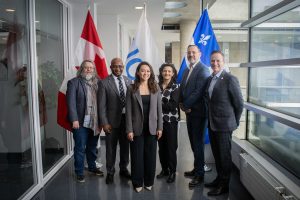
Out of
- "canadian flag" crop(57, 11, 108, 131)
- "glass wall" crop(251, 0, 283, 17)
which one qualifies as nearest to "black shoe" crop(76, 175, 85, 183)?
"canadian flag" crop(57, 11, 108, 131)

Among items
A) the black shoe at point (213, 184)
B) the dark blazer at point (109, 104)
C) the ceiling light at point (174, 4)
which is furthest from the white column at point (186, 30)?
the black shoe at point (213, 184)

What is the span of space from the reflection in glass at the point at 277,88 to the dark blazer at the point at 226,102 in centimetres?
42

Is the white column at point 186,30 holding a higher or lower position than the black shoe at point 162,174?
higher

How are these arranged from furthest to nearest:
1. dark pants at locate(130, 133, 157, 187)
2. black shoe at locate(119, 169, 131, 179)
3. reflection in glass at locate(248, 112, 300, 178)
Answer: black shoe at locate(119, 169, 131, 179) < dark pants at locate(130, 133, 157, 187) < reflection in glass at locate(248, 112, 300, 178)

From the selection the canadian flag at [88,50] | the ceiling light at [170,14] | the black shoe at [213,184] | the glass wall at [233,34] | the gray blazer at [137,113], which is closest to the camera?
the gray blazer at [137,113]

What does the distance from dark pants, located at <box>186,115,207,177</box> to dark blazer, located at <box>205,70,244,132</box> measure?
0.33 metres

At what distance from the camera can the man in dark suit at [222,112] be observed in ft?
8.86

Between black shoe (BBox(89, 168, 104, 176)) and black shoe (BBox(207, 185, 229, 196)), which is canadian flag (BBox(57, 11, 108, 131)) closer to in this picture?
black shoe (BBox(89, 168, 104, 176))

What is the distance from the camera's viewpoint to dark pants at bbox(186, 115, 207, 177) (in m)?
3.09

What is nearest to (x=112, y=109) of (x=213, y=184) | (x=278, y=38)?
(x=213, y=184)

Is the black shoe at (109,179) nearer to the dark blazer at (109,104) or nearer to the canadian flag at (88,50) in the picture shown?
the dark blazer at (109,104)

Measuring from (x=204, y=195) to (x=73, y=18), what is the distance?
3.33 meters

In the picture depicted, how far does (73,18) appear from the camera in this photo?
4.34 meters

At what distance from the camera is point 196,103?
9.95ft
